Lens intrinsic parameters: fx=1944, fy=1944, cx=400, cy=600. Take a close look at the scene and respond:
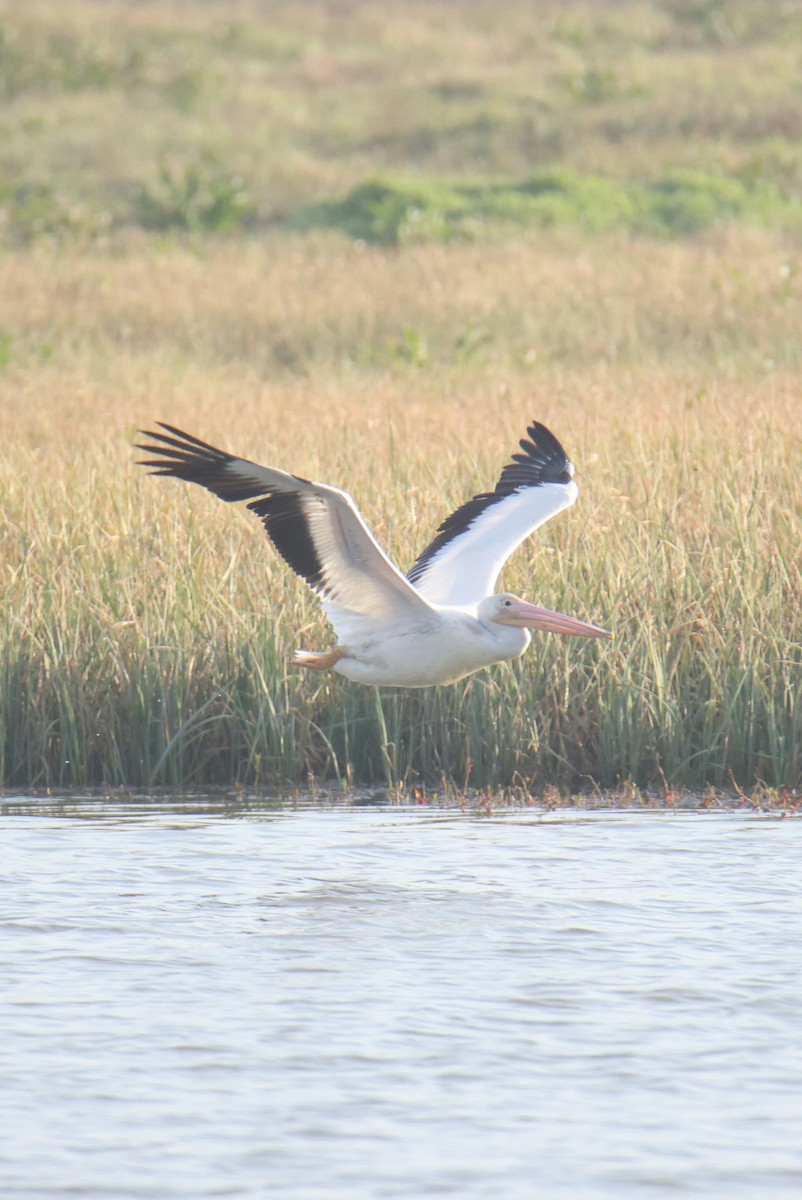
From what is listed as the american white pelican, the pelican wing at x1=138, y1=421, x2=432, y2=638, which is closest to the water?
the american white pelican

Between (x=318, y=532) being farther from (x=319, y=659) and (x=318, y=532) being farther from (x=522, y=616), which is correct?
(x=522, y=616)

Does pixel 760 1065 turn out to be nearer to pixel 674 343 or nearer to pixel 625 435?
pixel 625 435

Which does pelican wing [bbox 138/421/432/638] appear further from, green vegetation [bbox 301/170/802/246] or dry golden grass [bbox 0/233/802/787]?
green vegetation [bbox 301/170/802/246]

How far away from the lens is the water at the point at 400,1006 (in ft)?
13.1

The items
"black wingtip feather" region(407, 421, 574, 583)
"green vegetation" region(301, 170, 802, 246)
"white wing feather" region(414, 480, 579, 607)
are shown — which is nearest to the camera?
"white wing feather" region(414, 480, 579, 607)

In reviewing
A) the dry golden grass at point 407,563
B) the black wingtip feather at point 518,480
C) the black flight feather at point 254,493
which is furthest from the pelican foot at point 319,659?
the black wingtip feather at point 518,480

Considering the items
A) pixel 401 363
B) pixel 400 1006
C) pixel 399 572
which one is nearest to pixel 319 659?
pixel 399 572

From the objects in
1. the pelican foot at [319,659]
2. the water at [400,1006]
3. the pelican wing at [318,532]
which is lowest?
the water at [400,1006]

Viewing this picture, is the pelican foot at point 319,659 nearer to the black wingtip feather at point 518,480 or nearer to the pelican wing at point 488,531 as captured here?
the pelican wing at point 488,531

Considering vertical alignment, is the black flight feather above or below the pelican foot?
above

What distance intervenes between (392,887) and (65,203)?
16.8 m

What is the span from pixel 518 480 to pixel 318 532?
5.21 feet

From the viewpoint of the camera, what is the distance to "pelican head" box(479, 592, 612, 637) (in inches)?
258

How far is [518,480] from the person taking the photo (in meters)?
7.59
